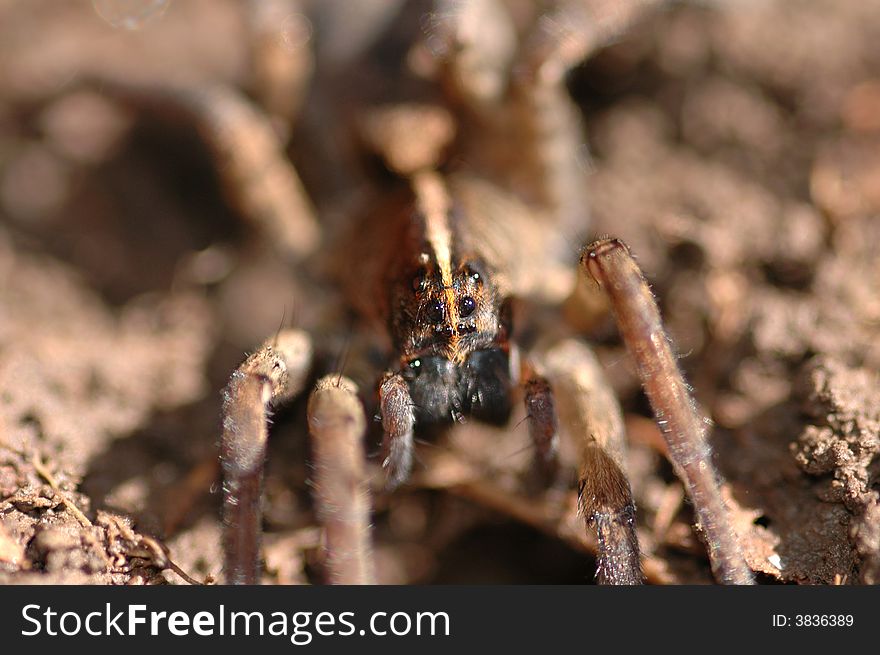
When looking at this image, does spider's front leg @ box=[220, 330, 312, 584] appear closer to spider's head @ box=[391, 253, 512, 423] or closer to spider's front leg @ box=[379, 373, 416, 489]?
spider's front leg @ box=[379, 373, 416, 489]

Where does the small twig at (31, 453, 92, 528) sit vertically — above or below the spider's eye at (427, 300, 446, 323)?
below

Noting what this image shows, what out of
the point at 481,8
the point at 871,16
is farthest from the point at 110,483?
the point at 871,16

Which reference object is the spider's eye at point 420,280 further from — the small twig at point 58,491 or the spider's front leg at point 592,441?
the small twig at point 58,491

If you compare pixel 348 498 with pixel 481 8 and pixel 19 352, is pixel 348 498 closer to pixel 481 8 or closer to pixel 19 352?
pixel 19 352

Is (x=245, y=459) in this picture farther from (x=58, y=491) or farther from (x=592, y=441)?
(x=592, y=441)

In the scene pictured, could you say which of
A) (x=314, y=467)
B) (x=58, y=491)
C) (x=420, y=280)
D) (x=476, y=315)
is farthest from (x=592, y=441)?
(x=58, y=491)

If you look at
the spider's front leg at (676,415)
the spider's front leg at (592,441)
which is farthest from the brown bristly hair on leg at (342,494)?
the spider's front leg at (676,415)

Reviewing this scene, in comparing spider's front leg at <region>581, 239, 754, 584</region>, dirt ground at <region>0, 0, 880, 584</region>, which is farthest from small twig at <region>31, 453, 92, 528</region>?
spider's front leg at <region>581, 239, 754, 584</region>
